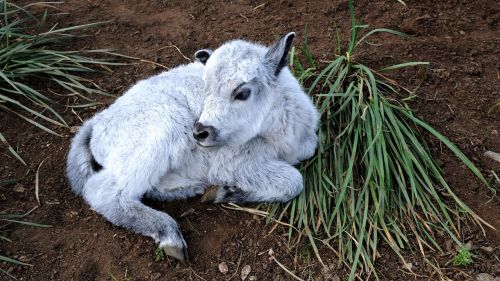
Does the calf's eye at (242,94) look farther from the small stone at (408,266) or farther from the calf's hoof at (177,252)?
the small stone at (408,266)

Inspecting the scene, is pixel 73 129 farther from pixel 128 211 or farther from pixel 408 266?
pixel 408 266

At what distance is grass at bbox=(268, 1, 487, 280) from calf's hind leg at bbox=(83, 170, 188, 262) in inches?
37.2

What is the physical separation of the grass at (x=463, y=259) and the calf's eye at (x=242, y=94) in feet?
7.16

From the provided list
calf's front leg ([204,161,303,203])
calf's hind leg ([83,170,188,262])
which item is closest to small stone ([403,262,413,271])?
calf's front leg ([204,161,303,203])

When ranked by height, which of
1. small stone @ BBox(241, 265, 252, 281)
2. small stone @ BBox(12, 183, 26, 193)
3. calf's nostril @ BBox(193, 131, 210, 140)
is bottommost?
small stone @ BBox(241, 265, 252, 281)

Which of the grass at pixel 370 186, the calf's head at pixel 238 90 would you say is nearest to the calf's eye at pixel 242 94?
the calf's head at pixel 238 90

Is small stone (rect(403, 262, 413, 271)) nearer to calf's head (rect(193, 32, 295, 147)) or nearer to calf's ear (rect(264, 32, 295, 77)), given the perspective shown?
calf's head (rect(193, 32, 295, 147))

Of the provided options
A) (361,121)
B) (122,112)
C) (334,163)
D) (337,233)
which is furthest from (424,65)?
(122,112)

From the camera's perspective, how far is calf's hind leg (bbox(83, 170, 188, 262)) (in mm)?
4641

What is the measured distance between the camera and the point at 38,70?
603cm

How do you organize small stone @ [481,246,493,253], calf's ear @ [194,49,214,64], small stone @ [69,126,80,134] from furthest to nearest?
small stone @ [69,126,80,134] < calf's ear @ [194,49,214,64] < small stone @ [481,246,493,253]

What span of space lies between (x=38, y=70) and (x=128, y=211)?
7.38 ft

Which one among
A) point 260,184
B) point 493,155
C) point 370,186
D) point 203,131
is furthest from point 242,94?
point 493,155

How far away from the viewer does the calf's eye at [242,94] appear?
448 cm
